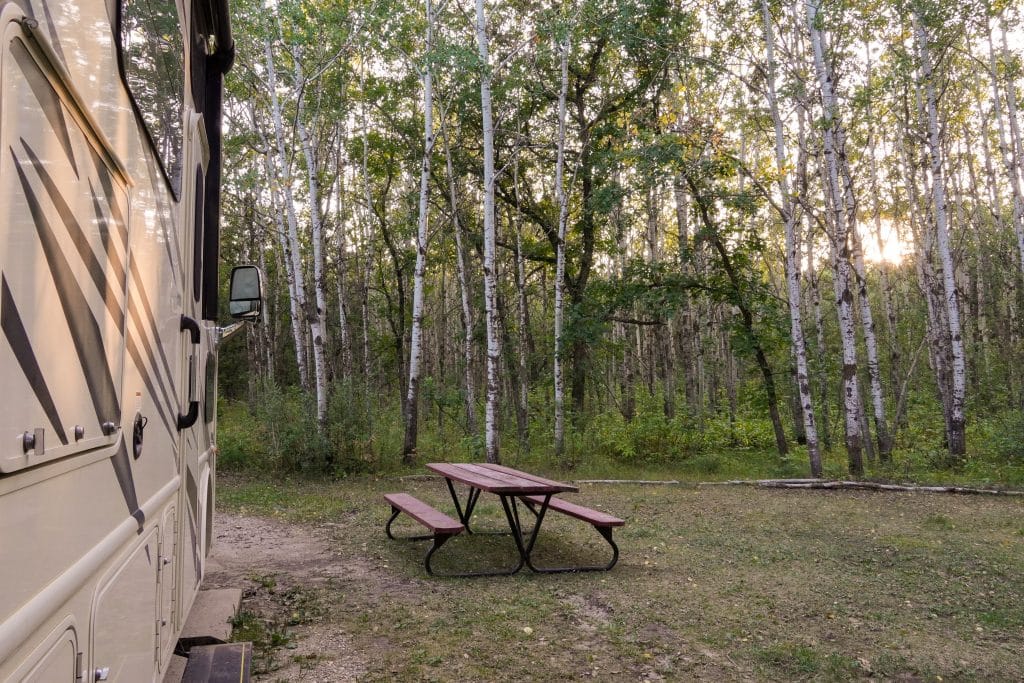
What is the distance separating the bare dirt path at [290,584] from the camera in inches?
169

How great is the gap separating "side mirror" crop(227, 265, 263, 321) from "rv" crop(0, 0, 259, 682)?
976mm

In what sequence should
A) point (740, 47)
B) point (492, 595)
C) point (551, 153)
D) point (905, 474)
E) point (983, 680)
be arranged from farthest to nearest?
1. point (551, 153)
2. point (740, 47)
3. point (905, 474)
4. point (492, 595)
5. point (983, 680)

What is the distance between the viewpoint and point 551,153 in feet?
56.9

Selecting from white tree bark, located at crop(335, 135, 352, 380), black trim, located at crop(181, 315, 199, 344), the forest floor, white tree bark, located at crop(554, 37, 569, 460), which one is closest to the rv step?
the forest floor

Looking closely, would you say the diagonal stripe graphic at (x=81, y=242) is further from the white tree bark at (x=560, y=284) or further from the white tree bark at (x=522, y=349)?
the white tree bark at (x=522, y=349)

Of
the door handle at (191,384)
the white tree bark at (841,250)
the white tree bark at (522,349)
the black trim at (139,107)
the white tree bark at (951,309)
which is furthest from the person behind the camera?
the white tree bark at (522,349)

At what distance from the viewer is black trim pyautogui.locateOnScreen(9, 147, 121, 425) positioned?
120 cm

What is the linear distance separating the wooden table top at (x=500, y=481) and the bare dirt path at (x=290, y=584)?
4.15ft

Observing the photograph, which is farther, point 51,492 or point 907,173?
point 907,173

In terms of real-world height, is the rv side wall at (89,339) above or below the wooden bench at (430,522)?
above

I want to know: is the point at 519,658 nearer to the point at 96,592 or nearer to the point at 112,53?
the point at 96,592

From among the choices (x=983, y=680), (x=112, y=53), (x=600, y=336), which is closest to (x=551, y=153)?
(x=600, y=336)

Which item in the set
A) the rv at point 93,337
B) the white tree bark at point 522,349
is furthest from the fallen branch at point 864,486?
the rv at point 93,337

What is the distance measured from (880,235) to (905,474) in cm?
1465
